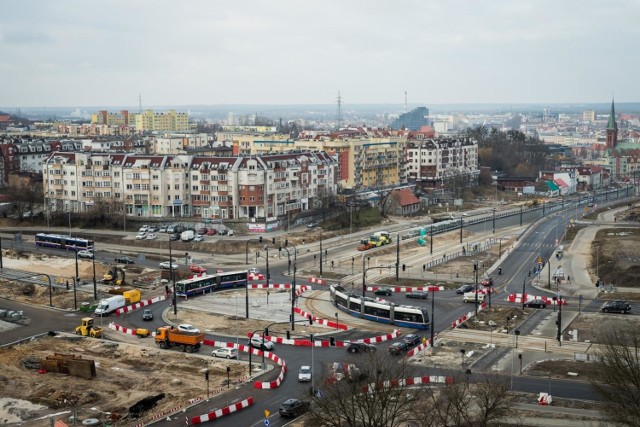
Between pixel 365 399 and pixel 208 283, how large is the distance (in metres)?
35.9

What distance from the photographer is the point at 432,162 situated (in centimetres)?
14600

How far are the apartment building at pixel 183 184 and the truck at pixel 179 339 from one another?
4857 centimetres

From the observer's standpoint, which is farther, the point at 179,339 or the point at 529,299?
the point at 529,299

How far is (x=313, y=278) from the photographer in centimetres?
7044

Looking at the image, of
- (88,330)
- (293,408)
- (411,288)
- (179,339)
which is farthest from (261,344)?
(411,288)

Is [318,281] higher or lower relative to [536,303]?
lower

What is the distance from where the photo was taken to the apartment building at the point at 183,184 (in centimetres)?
9819

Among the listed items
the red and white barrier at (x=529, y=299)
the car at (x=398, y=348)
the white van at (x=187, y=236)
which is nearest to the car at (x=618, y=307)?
the red and white barrier at (x=529, y=299)

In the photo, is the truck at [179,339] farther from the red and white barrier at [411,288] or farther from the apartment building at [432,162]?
the apartment building at [432,162]

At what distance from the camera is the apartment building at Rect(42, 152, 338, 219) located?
98.2 meters

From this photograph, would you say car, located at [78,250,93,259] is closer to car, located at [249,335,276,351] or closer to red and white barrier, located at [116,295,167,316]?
red and white barrier, located at [116,295,167,316]

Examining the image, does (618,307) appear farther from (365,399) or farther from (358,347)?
(365,399)

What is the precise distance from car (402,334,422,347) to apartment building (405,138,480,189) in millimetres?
94648

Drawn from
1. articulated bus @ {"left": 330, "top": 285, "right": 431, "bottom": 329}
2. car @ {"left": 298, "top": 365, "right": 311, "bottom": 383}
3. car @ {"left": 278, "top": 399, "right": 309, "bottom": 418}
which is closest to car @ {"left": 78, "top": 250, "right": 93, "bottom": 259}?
articulated bus @ {"left": 330, "top": 285, "right": 431, "bottom": 329}
